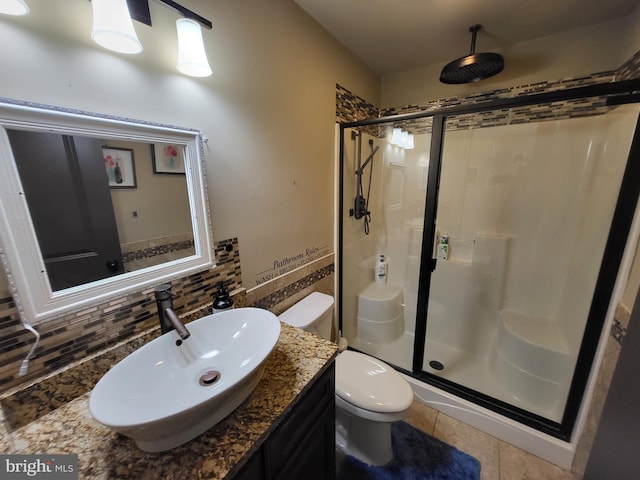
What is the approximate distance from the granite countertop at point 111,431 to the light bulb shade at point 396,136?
1977 mm

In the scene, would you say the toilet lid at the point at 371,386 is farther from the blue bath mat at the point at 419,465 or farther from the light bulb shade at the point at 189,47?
the light bulb shade at the point at 189,47

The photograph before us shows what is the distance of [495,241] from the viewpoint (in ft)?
6.68

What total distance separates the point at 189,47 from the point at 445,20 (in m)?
1.43

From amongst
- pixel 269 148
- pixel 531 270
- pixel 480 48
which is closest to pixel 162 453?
pixel 269 148

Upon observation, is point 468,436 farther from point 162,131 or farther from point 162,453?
point 162,131

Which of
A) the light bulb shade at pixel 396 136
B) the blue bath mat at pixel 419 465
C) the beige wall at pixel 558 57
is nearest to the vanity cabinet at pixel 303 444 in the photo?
the blue bath mat at pixel 419 465

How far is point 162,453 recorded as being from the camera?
0.60 metres

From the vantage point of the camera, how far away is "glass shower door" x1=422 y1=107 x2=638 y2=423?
1.56 m

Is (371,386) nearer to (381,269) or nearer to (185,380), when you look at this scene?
(185,380)

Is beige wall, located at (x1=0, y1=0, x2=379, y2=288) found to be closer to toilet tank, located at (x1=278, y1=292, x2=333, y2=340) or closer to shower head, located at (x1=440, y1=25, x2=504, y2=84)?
toilet tank, located at (x1=278, y1=292, x2=333, y2=340)

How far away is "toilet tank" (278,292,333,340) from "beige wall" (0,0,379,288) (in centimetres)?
32

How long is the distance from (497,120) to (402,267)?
54.7 inches

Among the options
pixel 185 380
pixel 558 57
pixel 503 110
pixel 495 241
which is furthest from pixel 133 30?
pixel 495 241

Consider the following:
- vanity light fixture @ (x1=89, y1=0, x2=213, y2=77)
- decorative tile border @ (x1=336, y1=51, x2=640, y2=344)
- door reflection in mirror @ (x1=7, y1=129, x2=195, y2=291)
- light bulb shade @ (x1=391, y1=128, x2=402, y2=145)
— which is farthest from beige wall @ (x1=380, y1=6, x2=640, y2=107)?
door reflection in mirror @ (x1=7, y1=129, x2=195, y2=291)
